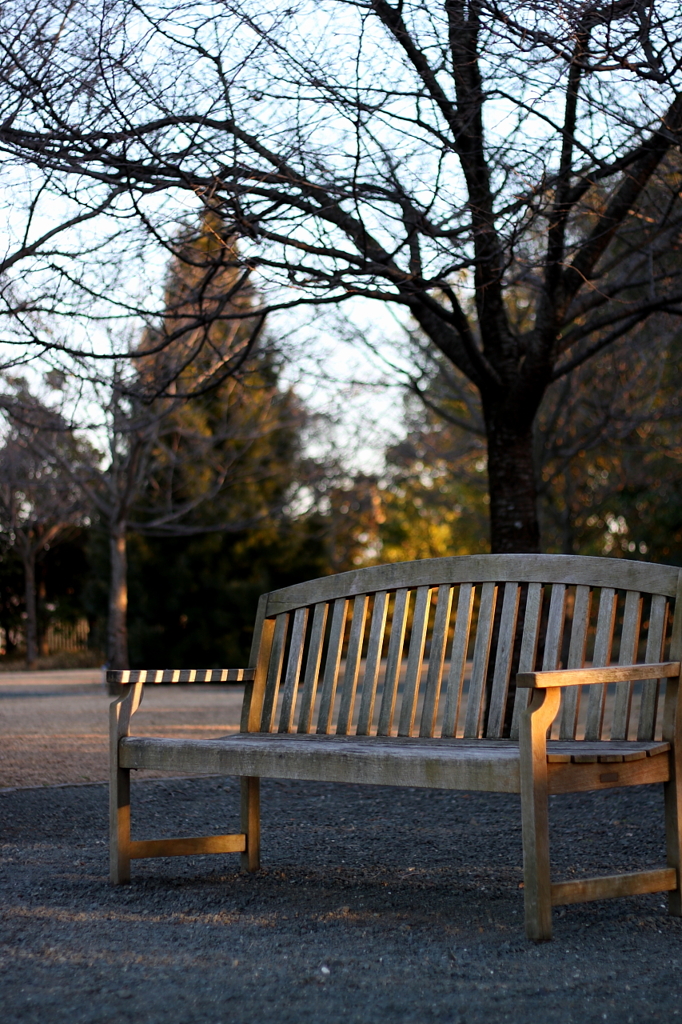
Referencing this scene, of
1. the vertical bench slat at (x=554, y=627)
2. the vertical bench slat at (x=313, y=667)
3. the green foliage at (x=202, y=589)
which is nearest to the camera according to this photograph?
the vertical bench slat at (x=554, y=627)

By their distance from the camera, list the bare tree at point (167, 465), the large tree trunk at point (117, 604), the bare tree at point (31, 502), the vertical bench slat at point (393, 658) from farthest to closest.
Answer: the bare tree at point (31, 502) → the large tree trunk at point (117, 604) → the bare tree at point (167, 465) → the vertical bench slat at point (393, 658)

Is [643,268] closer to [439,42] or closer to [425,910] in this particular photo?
[439,42]

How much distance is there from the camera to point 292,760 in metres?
3.48

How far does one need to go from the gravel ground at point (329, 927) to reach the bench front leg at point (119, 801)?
102mm

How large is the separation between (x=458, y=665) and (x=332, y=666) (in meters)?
0.55

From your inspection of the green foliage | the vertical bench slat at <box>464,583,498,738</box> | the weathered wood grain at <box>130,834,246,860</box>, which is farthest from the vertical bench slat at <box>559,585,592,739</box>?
the green foliage

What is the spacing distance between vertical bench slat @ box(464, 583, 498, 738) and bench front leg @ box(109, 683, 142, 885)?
1.24 metres

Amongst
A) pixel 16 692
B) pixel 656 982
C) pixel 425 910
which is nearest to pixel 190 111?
pixel 425 910

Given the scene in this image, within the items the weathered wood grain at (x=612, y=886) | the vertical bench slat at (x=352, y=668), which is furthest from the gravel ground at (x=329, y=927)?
the vertical bench slat at (x=352, y=668)

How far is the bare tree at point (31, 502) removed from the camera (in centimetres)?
1471

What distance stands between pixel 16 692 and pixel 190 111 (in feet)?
37.5

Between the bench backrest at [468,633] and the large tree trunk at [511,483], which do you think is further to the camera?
the large tree trunk at [511,483]

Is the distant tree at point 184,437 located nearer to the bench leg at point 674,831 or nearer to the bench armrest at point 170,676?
the bench armrest at point 170,676

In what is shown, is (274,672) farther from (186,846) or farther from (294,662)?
(186,846)
